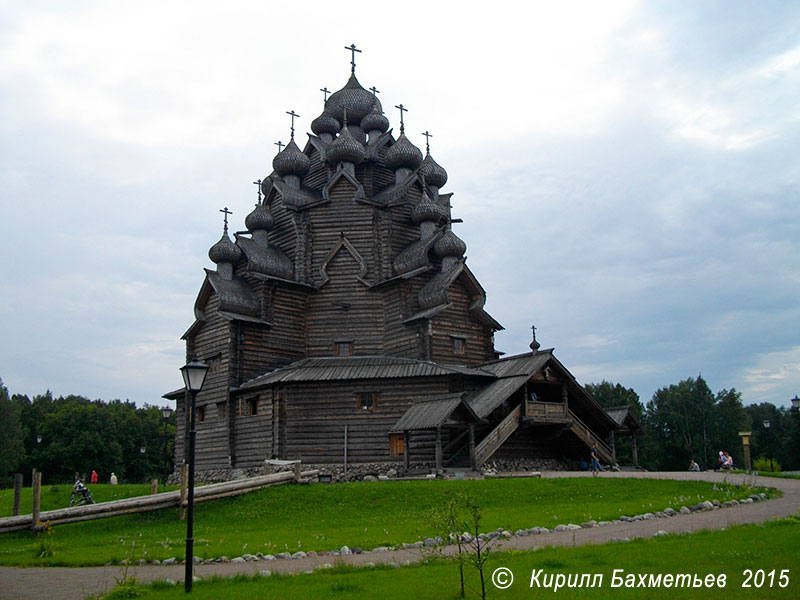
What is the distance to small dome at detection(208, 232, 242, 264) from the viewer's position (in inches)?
1379

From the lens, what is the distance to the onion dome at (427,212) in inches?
1399

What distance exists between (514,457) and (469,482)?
26.7ft

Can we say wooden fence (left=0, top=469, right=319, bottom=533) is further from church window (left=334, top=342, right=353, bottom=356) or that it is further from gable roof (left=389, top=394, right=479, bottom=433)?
church window (left=334, top=342, right=353, bottom=356)

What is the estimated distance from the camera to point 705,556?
10.3 metres

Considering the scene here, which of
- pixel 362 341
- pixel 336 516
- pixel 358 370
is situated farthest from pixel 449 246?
pixel 336 516

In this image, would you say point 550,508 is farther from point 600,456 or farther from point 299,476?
point 600,456

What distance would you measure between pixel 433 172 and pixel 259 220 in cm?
963

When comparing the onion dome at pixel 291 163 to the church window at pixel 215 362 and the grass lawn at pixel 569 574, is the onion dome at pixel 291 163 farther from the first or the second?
the grass lawn at pixel 569 574

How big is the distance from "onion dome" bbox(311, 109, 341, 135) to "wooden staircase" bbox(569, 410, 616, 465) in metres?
21.3

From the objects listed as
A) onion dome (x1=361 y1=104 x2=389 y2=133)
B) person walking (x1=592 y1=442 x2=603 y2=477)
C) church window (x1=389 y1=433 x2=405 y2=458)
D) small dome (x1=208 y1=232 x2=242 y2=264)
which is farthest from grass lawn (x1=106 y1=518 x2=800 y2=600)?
onion dome (x1=361 y1=104 x2=389 y2=133)

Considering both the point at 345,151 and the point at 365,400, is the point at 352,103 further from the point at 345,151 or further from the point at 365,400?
the point at 365,400

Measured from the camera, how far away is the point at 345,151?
123 feet

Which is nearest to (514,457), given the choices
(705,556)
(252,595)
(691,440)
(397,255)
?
(397,255)

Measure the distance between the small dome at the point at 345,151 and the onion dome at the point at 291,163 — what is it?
1.83 metres
